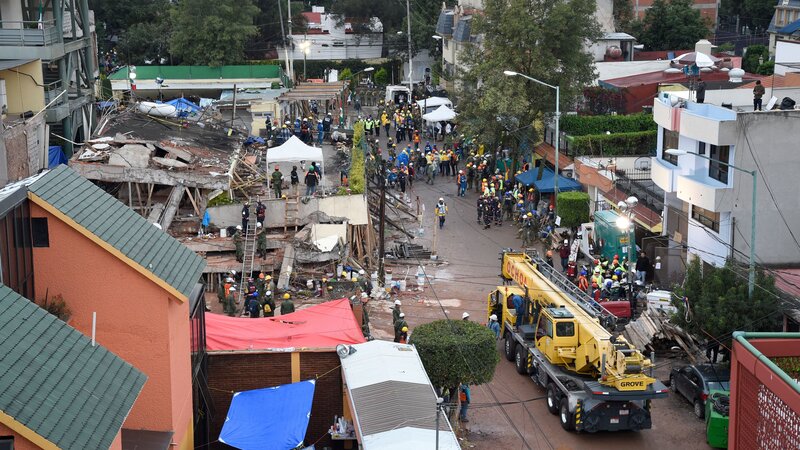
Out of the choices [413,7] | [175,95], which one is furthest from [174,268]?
[413,7]

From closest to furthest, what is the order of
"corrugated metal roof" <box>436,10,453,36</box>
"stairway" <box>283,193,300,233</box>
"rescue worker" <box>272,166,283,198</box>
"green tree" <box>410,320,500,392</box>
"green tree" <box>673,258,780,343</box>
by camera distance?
1. "green tree" <box>410,320,500,392</box>
2. "green tree" <box>673,258,780,343</box>
3. "stairway" <box>283,193,300,233</box>
4. "rescue worker" <box>272,166,283,198</box>
5. "corrugated metal roof" <box>436,10,453,36</box>

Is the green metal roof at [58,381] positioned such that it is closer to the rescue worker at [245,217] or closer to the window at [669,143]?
the rescue worker at [245,217]

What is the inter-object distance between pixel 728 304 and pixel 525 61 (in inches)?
1023

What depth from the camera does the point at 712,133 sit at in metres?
33.4

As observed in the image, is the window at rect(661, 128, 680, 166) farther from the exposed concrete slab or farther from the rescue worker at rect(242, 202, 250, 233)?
the exposed concrete slab

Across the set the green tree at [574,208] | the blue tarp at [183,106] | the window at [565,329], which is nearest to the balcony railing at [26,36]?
the blue tarp at [183,106]

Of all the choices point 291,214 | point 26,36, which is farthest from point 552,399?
point 26,36

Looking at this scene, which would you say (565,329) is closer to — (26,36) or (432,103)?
(26,36)

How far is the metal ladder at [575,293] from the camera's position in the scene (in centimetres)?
2839

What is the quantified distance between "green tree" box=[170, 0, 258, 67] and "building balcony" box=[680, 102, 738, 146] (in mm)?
48457

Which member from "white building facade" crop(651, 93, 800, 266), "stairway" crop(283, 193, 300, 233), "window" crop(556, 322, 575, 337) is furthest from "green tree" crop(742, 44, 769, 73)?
"window" crop(556, 322, 575, 337)

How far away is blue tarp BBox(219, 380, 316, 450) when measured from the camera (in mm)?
21375

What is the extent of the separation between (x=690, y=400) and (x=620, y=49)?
1684 inches

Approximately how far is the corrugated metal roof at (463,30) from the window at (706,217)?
130 ft
